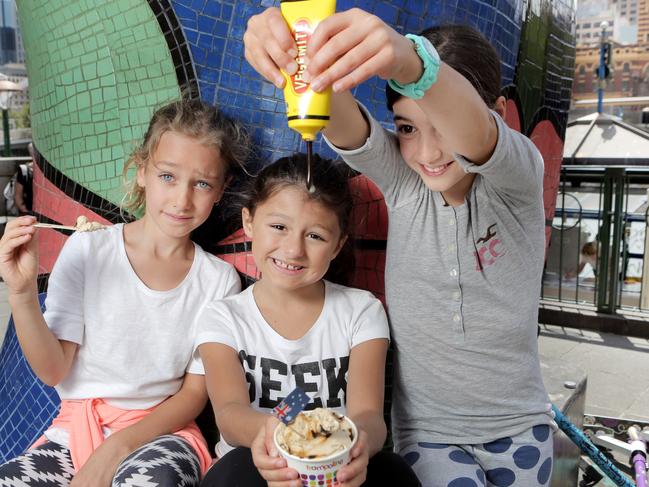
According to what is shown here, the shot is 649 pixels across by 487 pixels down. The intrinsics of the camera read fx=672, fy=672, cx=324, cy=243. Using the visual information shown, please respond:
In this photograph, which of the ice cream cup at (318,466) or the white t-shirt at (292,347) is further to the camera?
the white t-shirt at (292,347)

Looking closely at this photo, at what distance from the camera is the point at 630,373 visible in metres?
4.99

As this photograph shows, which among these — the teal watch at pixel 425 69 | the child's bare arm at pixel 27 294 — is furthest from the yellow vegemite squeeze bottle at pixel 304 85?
the child's bare arm at pixel 27 294

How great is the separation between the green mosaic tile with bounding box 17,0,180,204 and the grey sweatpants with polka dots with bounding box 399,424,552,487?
53.7 inches

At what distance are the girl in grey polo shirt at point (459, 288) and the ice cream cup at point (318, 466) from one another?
2.07 ft

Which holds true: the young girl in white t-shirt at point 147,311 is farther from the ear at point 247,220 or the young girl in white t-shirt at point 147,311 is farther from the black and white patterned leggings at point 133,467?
the ear at point 247,220

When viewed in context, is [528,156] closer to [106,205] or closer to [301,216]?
[301,216]

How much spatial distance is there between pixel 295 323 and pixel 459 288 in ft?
1.56

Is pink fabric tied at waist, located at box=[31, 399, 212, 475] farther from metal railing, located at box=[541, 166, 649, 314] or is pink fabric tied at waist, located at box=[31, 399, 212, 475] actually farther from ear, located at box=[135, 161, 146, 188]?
metal railing, located at box=[541, 166, 649, 314]

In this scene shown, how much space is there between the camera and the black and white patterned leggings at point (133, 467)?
1718 millimetres

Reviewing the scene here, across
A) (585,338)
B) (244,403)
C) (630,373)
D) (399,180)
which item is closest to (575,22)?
(399,180)

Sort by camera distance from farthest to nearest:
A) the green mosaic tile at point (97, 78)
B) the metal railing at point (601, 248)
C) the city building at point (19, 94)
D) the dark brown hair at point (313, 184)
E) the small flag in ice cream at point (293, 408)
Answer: the city building at point (19, 94), the metal railing at point (601, 248), the green mosaic tile at point (97, 78), the dark brown hair at point (313, 184), the small flag in ice cream at point (293, 408)

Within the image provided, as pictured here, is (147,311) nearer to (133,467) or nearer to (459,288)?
(133,467)

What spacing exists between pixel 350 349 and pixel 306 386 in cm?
16

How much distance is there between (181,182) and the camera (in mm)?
1997
